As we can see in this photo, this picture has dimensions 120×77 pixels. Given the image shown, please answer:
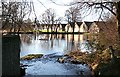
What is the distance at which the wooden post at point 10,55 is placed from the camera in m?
3.97

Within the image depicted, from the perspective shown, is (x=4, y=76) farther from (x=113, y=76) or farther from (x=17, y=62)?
(x=113, y=76)

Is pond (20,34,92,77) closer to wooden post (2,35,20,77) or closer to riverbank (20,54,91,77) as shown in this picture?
riverbank (20,54,91,77)

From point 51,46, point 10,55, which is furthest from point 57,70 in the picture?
point 51,46

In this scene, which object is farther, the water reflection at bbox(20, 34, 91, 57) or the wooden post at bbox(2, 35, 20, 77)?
the water reflection at bbox(20, 34, 91, 57)

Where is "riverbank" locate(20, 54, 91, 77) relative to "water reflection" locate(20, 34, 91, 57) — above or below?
above

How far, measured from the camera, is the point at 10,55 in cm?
417

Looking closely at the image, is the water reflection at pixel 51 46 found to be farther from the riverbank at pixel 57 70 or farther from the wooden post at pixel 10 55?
the wooden post at pixel 10 55

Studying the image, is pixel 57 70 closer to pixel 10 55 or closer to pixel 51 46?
pixel 10 55

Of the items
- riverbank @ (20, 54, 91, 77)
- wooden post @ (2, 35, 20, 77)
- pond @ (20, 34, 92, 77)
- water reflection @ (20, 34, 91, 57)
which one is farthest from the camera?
water reflection @ (20, 34, 91, 57)

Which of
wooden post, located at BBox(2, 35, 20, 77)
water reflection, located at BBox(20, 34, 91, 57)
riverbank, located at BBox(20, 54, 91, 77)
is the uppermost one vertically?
wooden post, located at BBox(2, 35, 20, 77)

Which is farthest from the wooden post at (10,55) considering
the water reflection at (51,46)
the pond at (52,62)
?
the water reflection at (51,46)

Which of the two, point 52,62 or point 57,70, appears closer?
point 57,70

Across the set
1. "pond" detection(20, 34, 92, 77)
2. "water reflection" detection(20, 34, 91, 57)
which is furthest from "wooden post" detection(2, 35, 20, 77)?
"water reflection" detection(20, 34, 91, 57)

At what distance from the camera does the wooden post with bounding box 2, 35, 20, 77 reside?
3966mm
